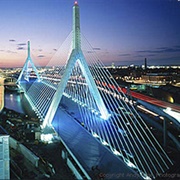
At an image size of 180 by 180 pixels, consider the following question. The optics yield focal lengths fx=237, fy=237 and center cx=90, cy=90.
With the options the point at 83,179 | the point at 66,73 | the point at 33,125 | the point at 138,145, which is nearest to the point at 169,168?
the point at 138,145

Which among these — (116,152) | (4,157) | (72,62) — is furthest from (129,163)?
(72,62)

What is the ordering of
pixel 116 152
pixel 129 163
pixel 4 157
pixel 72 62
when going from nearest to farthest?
1. pixel 4 157
2. pixel 129 163
3. pixel 116 152
4. pixel 72 62

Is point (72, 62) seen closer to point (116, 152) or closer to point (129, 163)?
point (116, 152)

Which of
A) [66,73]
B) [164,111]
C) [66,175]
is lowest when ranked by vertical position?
[66,175]

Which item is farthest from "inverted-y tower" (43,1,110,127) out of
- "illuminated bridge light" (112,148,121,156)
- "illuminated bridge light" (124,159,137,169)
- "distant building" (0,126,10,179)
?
"illuminated bridge light" (124,159,137,169)

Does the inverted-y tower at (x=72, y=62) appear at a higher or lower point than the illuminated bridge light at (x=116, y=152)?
higher

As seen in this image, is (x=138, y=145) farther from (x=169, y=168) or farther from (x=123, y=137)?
(x=169, y=168)

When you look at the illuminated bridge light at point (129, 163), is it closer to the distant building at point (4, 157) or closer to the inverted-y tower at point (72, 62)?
the distant building at point (4, 157)

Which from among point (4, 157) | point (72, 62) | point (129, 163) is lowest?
point (129, 163)

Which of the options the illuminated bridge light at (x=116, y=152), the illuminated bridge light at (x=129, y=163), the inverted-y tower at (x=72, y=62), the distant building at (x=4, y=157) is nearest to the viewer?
the distant building at (x=4, y=157)

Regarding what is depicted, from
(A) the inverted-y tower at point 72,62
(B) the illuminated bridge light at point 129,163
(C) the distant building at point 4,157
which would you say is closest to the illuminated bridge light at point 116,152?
(B) the illuminated bridge light at point 129,163

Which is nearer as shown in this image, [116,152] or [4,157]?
[4,157]
